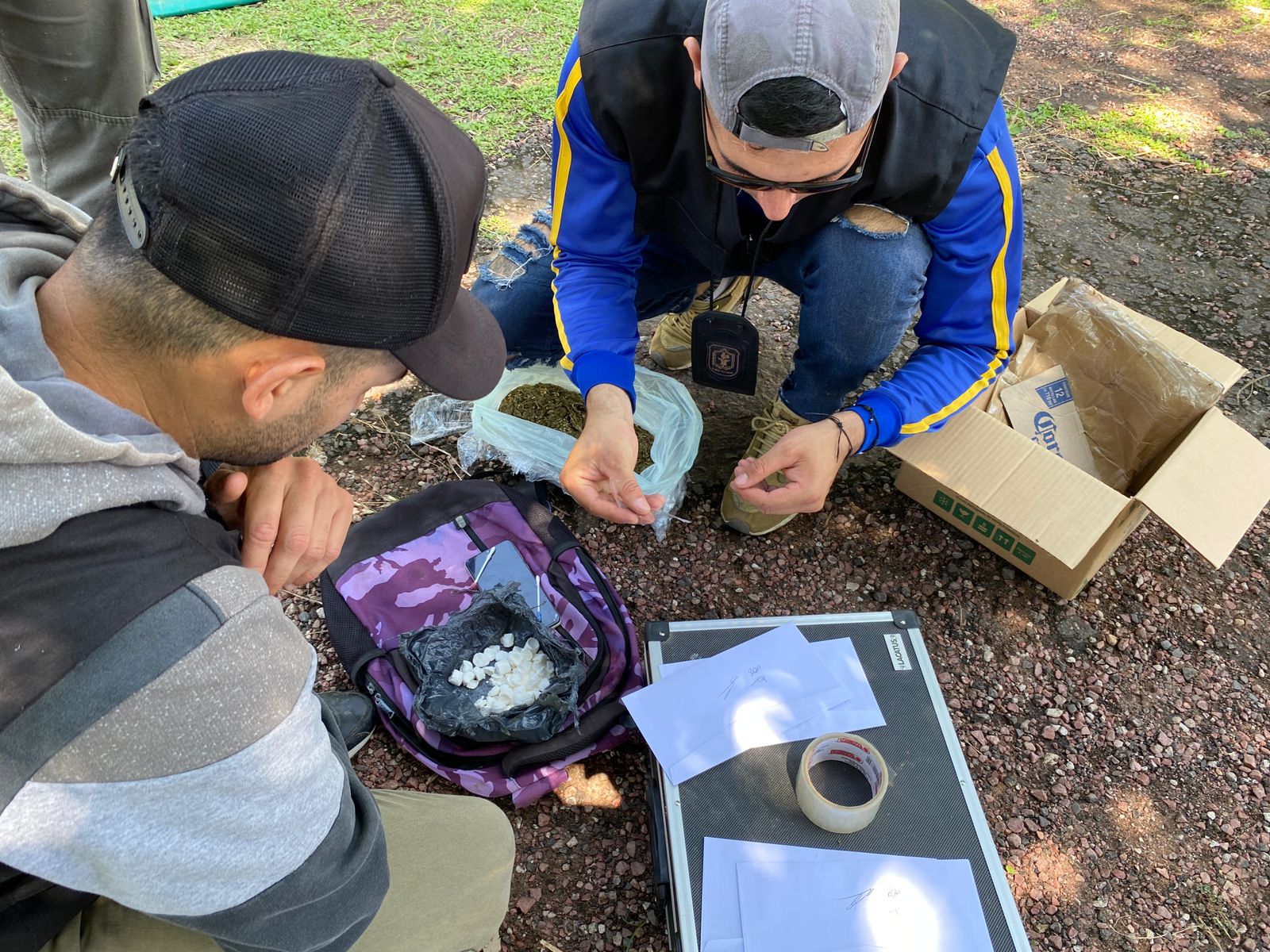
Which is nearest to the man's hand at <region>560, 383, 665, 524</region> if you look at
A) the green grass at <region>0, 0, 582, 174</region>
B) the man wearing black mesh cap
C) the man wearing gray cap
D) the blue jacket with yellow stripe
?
the man wearing gray cap

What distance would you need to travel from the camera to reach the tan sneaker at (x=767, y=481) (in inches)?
96.7

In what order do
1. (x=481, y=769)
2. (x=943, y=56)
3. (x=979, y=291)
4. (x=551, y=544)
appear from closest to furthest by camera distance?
1. (x=943, y=56)
2. (x=481, y=769)
3. (x=979, y=291)
4. (x=551, y=544)

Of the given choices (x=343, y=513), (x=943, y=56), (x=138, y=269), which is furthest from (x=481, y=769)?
(x=943, y=56)

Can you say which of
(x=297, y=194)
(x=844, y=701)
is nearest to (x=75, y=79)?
(x=297, y=194)

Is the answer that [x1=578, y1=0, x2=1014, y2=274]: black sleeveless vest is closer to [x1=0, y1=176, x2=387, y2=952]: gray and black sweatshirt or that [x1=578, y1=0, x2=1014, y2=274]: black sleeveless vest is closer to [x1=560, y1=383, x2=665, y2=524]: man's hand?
[x1=560, y1=383, x2=665, y2=524]: man's hand

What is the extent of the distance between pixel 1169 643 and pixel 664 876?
5.04 ft

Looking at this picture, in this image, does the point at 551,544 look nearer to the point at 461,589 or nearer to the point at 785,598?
the point at 461,589

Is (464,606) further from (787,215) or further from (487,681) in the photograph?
(787,215)

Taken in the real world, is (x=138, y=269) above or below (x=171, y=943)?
above

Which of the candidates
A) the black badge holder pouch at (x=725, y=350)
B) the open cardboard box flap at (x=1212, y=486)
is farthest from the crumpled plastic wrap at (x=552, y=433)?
the open cardboard box flap at (x=1212, y=486)

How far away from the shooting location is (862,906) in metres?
1.65

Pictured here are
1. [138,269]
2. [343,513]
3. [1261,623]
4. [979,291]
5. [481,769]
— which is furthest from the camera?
[1261,623]

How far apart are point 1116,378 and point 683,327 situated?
1322 millimetres

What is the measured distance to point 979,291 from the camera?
2.07 meters
